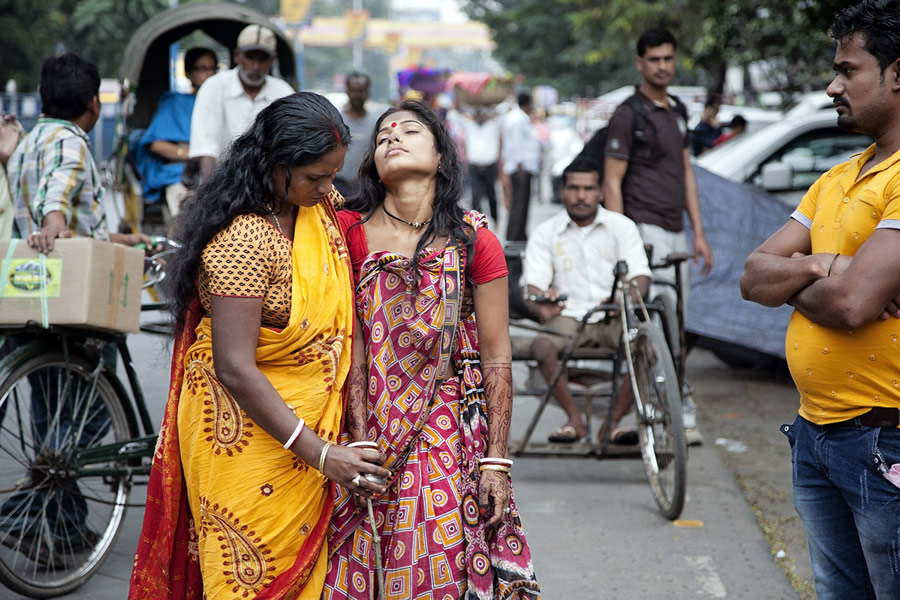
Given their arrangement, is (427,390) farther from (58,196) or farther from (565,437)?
(565,437)

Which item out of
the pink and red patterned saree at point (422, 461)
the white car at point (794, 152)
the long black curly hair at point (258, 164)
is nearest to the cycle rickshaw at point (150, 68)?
the white car at point (794, 152)

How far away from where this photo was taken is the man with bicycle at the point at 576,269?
18.2ft

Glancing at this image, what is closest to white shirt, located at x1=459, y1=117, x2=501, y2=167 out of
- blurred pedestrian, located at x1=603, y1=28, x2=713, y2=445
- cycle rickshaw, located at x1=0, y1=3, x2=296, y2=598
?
blurred pedestrian, located at x1=603, y1=28, x2=713, y2=445

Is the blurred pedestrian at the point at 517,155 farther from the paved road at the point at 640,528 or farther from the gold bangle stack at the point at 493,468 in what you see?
the gold bangle stack at the point at 493,468

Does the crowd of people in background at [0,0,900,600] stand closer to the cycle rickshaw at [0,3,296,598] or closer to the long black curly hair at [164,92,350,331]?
the long black curly hair at [164,92,350,331]

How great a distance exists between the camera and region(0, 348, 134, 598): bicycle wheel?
12.6 ft

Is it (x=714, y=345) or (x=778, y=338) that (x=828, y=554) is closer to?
(x=778, y=338)

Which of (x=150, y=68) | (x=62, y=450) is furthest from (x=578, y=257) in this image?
(x=150, y=68)

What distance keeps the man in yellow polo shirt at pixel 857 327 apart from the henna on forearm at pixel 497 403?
0.73 meters

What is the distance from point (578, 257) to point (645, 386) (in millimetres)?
896

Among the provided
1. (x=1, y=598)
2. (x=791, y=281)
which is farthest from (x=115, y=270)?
(x=791, y=281)

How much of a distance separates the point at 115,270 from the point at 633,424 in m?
3.77

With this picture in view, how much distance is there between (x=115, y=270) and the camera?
12.3 feet

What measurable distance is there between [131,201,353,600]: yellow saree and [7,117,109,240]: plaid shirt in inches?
65.3
